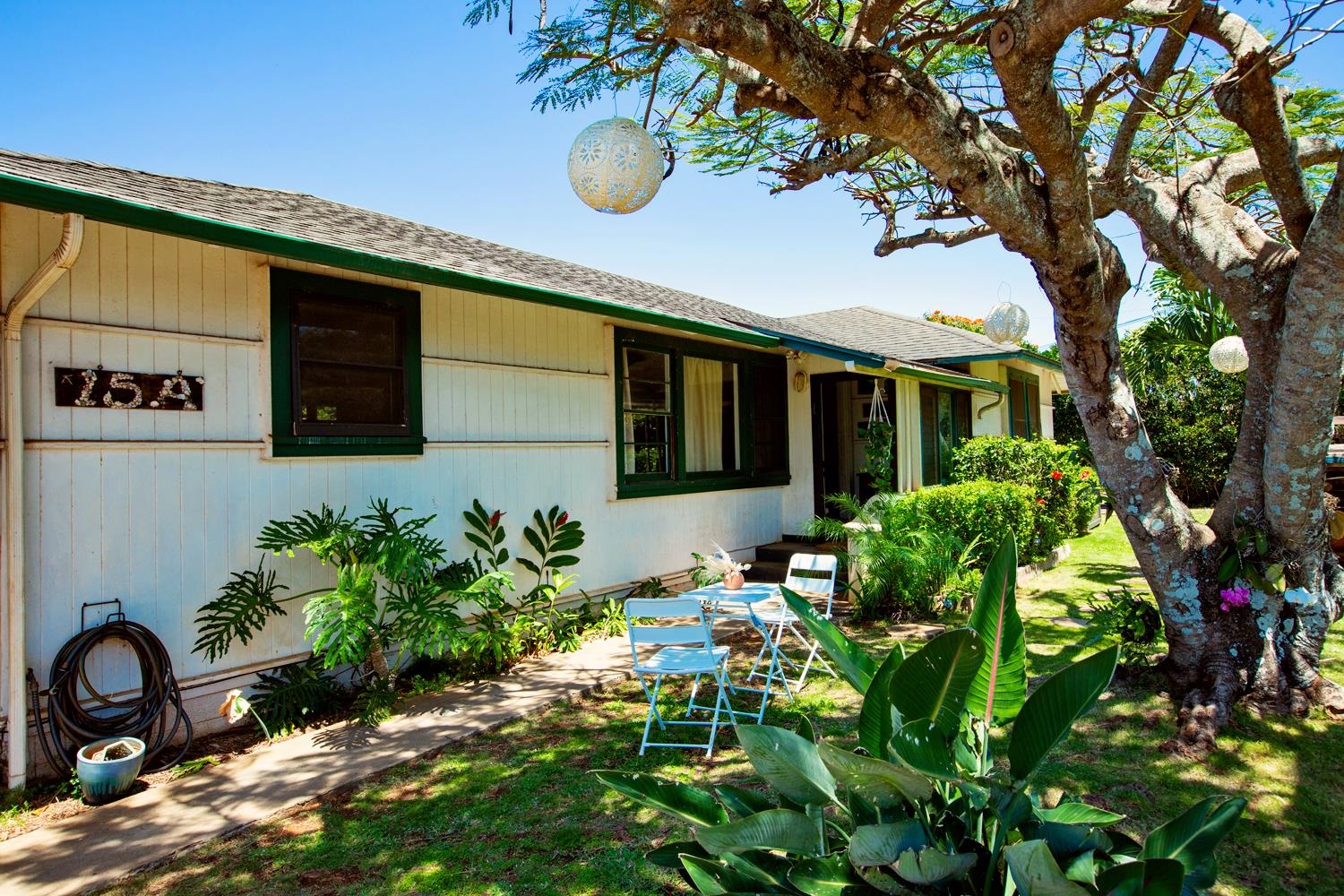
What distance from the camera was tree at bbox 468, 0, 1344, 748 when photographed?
4273 mm

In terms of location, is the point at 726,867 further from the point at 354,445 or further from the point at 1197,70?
the point at 1197,70

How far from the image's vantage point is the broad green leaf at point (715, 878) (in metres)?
2.03

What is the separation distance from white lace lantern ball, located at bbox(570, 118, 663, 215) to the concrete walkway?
350 cm

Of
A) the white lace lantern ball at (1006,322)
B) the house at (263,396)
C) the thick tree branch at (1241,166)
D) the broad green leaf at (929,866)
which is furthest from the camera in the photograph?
the white lace lantern ball at (1006,322)

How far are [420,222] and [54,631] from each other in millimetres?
5571

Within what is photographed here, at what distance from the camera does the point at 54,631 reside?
4.47 meters

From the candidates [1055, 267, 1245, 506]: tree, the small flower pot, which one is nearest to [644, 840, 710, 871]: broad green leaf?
the small flower pot

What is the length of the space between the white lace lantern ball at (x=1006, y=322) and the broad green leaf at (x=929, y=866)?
9742 millimetres

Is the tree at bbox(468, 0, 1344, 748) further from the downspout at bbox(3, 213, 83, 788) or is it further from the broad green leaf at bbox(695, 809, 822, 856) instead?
the broad green leaf at bbox(695, 809, 822, 856)

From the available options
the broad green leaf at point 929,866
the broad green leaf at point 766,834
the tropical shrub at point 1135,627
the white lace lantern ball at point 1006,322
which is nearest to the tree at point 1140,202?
the tropical shrub at point 1135,627

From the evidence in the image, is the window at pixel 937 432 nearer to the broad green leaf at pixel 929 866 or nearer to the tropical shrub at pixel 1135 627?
the tropical shrub at pixel 1135 627

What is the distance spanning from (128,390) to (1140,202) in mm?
6933

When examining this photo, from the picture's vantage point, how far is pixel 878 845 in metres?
1.84

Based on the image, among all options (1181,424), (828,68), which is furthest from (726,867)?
(1181,424)
